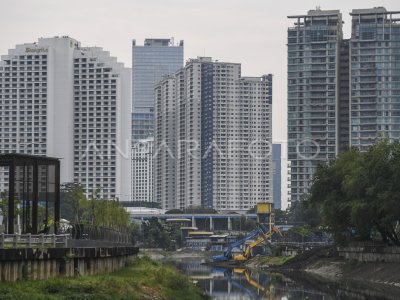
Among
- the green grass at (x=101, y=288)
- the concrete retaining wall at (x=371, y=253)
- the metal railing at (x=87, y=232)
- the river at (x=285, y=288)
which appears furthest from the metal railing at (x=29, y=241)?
the concrete retaining wall at (x=371, y=253)

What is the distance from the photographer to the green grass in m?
39.0

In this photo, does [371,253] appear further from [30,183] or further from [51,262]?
[51,262]

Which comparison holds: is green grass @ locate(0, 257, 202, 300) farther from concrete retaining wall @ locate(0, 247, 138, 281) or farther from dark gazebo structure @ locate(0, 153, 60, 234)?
dark gazebo structure @ locate(0, 153, 60, 234)

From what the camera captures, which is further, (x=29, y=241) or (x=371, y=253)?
(x=371, y=253)

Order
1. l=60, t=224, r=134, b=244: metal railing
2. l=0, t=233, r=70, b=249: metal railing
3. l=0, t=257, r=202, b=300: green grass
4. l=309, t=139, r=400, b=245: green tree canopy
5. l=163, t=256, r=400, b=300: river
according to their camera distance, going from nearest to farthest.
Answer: l=0, t=257, r=202, b=300: green grass < l=0, t=233, r=70, b=249: metal railing < l=60, t=224, r=134, b=244: metal railing < l=163, t=256, r=400, b=300: river < l=309, t=139, r=400, b=245: green tree canopy

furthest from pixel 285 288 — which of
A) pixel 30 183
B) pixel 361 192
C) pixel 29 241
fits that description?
pixel 29 241

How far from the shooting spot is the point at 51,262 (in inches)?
1761

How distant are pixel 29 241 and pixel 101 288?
384 centimetres

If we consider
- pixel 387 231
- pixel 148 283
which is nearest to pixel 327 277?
pixel 387 231

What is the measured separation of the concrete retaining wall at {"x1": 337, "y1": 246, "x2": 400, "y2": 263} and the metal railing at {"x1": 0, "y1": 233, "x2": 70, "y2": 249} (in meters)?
60.9

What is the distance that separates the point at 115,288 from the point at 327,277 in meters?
69.1

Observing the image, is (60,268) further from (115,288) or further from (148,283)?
(148,283)

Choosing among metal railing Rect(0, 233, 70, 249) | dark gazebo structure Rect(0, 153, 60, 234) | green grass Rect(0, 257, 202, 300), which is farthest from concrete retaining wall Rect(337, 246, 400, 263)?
metal railing Rect(0, 233, 70, 249)

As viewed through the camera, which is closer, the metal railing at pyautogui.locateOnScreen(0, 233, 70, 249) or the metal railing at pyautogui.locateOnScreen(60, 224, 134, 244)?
the metal railing at pyautogui.locateOnScreen(0, 233, 70, 249)
